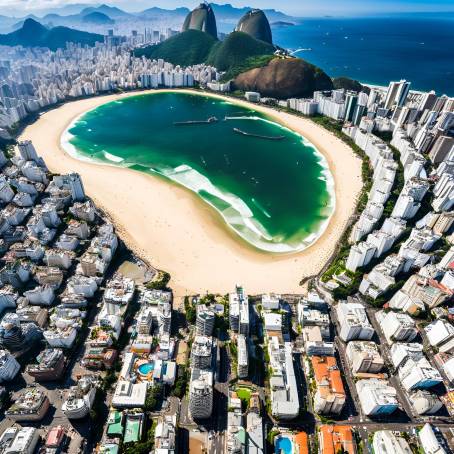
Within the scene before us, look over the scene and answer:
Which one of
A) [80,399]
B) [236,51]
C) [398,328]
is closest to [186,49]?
[236,51]

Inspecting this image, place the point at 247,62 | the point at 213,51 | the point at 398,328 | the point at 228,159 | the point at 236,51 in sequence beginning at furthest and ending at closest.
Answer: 1. the point at 213,51
2. the point at 236,51
3. the point at 247,62
4. the point at 228,159
5. the point at 398,328

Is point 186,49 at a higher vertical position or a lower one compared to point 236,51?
lower

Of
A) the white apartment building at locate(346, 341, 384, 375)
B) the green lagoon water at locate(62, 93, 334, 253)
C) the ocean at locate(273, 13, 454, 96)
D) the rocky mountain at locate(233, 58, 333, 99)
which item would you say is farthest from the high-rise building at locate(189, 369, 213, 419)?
the ocean at locate(273, 13, 454, 96)

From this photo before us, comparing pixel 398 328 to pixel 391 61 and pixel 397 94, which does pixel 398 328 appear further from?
pixel 391 61

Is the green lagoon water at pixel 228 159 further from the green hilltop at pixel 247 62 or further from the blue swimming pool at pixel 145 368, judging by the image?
the blue swimming pool at pixel 145 368

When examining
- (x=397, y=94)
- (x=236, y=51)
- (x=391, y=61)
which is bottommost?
(x=236, y=51)

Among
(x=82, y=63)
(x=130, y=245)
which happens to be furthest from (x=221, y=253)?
(x=82, y=63)

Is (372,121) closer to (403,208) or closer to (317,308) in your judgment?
(403,208)

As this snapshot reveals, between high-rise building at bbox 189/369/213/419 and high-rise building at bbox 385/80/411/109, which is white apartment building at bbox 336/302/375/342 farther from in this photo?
high-rise building at bbox 385/80/411/109
